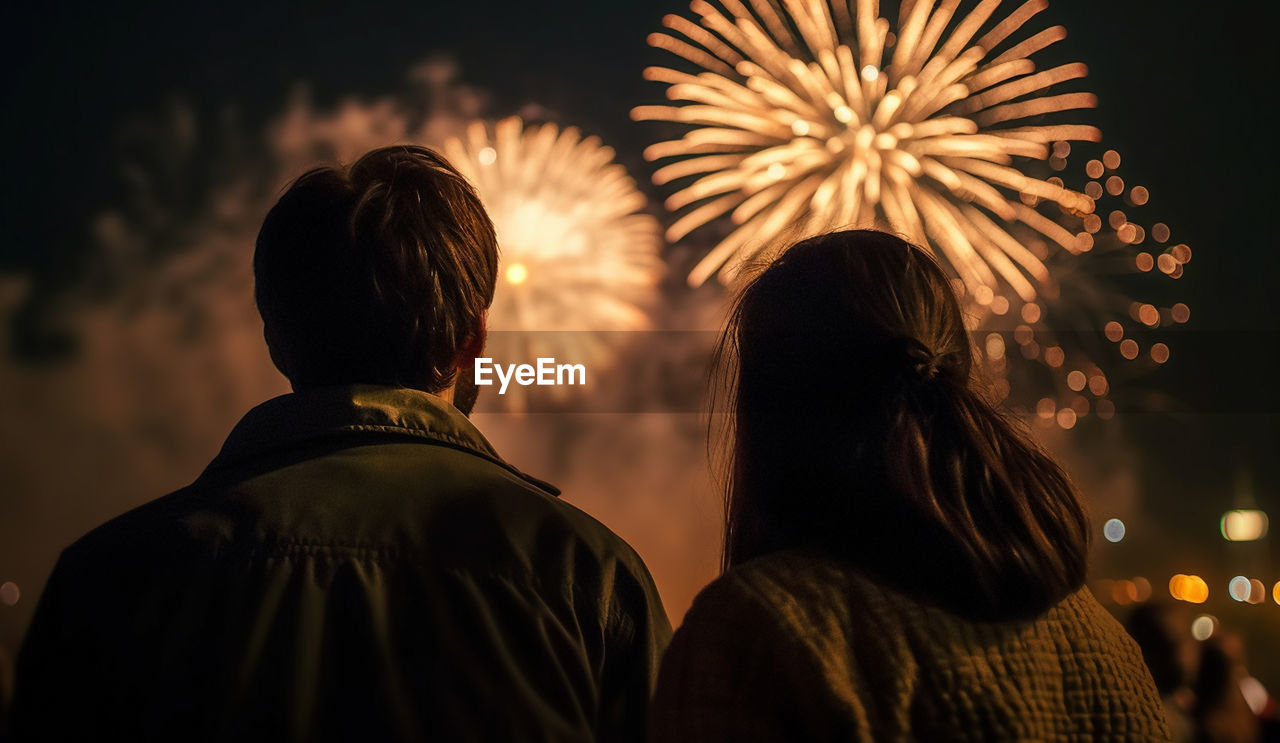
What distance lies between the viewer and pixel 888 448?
1.26m

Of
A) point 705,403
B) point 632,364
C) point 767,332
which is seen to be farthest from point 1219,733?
point 632,364

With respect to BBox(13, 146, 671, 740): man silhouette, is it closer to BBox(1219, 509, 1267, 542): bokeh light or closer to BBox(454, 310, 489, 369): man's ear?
BBox(454, 310, 489, 369): man's ear

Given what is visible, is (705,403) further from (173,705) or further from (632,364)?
(632,364)

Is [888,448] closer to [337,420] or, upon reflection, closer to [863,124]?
[337,420]

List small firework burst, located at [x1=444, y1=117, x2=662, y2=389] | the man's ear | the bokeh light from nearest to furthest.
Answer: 1. the man's ear
2. small firework burst, located at [x1=444, y1=117, x2=662, y2=389]
3. the bokeh light

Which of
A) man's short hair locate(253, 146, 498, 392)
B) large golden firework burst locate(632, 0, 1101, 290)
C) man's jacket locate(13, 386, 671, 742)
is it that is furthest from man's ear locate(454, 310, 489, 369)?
large golden firework burst locate(632, 0, 1101, 290)

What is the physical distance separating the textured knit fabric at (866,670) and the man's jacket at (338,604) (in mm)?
229

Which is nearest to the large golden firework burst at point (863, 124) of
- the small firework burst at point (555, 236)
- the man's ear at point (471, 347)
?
the small firework burst at point (555, 236)

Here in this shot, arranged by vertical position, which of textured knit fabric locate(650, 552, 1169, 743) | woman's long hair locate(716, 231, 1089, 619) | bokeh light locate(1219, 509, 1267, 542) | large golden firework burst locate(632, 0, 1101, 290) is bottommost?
bokeh light locate(1219, 509, 1267, 542)

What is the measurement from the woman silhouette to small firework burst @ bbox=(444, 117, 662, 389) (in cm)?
1217

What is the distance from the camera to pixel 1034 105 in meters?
10.8

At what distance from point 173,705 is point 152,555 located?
193mm

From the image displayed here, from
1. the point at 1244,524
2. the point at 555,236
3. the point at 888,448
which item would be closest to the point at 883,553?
the point at 888,448

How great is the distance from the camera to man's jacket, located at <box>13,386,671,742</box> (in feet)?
4.28
